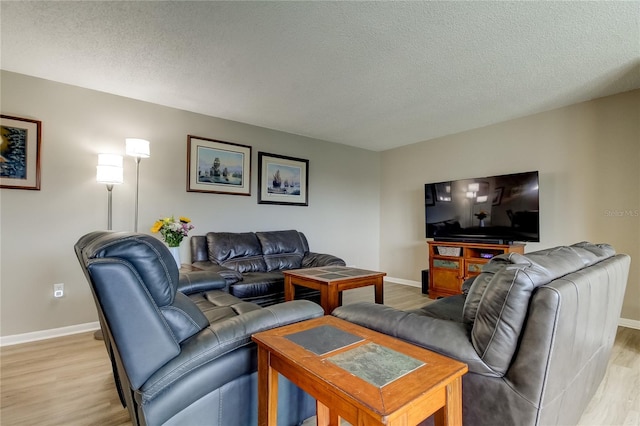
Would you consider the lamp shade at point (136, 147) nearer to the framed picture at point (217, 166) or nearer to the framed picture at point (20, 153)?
the framed picture at point (217, 166)

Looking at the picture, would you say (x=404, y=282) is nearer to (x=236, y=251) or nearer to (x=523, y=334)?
(x=236, y=251)

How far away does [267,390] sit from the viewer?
1.12 meters

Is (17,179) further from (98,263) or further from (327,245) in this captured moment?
(327,245)

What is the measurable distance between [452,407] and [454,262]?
3307mm

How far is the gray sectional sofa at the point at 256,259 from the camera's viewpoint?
296 cm

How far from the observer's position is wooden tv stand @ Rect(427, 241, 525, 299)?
3.71 metres

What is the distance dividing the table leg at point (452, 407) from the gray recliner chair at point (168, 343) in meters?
0.69

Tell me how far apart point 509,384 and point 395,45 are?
2263mm

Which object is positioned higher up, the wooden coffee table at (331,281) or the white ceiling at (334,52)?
the white ceiling at (334,52)

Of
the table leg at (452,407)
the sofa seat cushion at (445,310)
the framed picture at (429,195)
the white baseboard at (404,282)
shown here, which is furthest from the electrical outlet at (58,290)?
the framed picture at (429,195)

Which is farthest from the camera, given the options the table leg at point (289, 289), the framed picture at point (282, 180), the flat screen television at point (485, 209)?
the framed picture at point (282, 180)

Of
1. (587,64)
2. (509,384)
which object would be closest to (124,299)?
(509,384)

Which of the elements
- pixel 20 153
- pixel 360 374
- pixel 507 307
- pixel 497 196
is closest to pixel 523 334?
pixel 507 307

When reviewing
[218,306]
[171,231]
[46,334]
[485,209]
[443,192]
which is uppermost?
[443,192]
